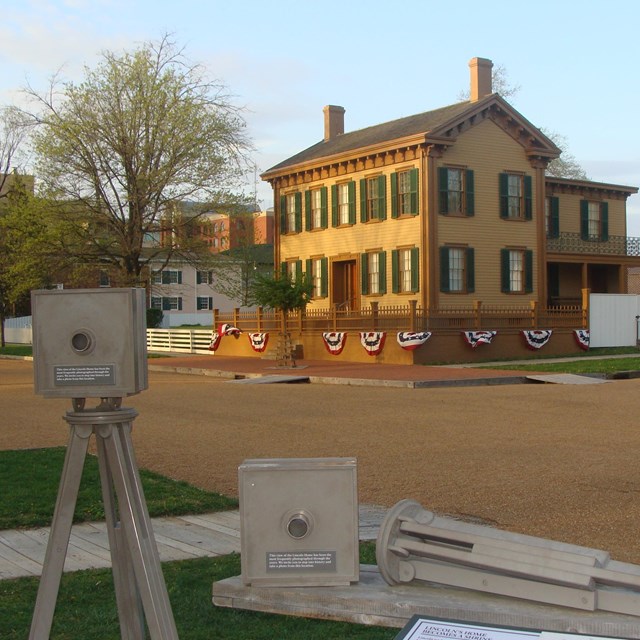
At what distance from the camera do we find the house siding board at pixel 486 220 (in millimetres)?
34875

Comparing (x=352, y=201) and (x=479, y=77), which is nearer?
(x=479, y=77)

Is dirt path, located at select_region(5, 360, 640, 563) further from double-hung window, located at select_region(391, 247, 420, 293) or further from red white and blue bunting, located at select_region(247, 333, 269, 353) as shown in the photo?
red white and blue bunting, located at select_region(247, 333, 269, 353)

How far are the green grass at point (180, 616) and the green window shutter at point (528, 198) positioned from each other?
32.1 meters

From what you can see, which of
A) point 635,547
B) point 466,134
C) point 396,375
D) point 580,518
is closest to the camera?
point 635,547

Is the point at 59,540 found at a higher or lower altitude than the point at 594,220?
lower

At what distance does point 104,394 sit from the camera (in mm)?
3979

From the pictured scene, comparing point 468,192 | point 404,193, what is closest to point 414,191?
point 404,193

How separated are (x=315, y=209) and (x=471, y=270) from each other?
7613mm

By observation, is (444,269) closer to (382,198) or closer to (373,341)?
(382,198)

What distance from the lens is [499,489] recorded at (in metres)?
9.29

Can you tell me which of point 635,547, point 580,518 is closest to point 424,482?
point 580,518

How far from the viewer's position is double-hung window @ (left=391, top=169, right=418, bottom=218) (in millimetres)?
34391

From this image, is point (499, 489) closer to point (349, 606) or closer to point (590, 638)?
point (349, 606)

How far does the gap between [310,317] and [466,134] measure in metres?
8.52
